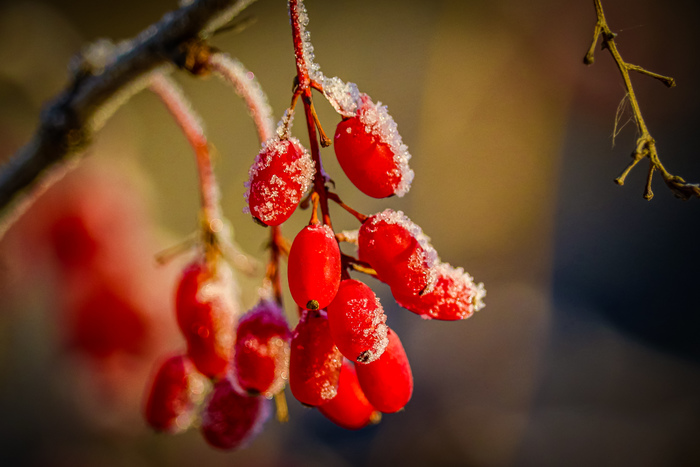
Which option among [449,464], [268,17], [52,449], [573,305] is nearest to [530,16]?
[268,17]

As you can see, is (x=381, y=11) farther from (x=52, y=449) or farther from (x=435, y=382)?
(x=52, y=449)

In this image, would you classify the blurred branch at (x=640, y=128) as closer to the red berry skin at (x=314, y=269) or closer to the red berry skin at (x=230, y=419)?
the red berry skin at (x=314, y=269)

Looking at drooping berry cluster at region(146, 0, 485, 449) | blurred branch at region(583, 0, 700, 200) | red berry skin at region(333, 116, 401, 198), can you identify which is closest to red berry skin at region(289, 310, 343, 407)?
drooping berry cluster at region(146, 0, 485, 449)

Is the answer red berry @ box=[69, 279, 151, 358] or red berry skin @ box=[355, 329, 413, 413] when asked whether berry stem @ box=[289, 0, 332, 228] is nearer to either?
red berry skin @ box=[355, 329, 413, 413]

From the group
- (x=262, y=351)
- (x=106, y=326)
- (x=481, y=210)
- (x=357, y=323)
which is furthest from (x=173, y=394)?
(x=481, y=210)

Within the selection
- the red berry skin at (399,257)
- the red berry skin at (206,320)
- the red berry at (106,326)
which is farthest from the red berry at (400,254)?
the red berry at (106,326)

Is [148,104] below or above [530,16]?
below

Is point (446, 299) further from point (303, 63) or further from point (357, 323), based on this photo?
point (303, 63)
